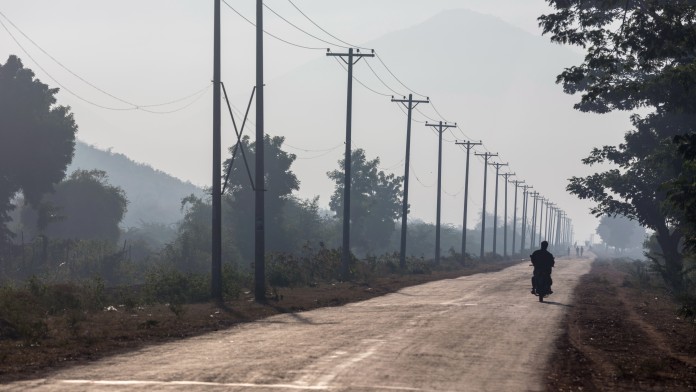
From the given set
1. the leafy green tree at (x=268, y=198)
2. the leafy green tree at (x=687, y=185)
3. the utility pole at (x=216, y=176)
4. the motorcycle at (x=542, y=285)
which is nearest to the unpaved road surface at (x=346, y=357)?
the leafy green tree at (x=687, y=185)

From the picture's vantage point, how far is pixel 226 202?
314 ft

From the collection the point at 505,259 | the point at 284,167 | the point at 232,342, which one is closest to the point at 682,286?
the point at 232,342

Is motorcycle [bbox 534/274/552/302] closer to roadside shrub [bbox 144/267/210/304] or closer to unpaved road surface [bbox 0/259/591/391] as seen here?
unpaved road surface [bbox 0/259/591/391]

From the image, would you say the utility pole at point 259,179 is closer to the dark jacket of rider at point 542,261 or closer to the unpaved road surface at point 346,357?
the unpaved road surface at point 346,357

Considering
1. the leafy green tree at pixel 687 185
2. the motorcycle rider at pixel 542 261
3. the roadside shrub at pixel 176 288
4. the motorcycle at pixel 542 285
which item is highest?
the leafy green tree at pixel 687 185

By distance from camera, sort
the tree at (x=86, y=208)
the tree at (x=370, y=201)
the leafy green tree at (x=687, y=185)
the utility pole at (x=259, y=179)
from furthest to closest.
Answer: the tree at (x=370, y=201) < the tree at (x=86, y=208) < the utility pole at (x=259, y=179) < the leafy green tree at (x=687, y=185)

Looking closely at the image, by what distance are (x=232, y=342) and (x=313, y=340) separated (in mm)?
1452

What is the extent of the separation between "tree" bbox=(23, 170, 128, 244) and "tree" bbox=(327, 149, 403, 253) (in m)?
34.1

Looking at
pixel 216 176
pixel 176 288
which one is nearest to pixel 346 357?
pixel 216 176

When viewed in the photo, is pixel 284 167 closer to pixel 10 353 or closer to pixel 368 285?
pixel 368 285

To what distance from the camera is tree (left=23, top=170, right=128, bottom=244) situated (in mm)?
90188

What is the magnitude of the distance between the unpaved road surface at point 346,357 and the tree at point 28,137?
49.4m

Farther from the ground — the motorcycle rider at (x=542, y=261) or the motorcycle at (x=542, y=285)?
the motorcycle rider at (x=542, y=261)

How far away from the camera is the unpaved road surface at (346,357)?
44.5ft
